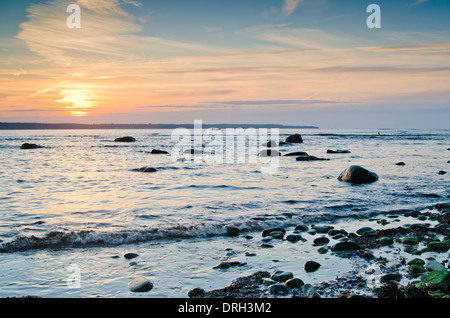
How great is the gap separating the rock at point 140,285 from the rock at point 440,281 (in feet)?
13.1

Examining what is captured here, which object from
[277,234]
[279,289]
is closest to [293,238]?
[277,234]

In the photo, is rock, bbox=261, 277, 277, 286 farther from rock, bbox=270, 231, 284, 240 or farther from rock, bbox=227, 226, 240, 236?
rock, bbox=227, 226, 240, 236

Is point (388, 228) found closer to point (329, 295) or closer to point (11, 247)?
point (329, 295)

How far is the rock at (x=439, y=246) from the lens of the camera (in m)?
6.49

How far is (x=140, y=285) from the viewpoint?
497cm

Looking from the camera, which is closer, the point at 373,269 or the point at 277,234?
the point at 373,269

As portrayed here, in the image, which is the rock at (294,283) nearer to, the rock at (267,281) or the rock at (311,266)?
the rock at (267,281)

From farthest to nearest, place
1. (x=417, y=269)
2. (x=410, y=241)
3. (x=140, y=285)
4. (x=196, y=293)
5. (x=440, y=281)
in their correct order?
(x=410, y=241)
(x=417, y=269)
(x=140, y=285)
(x=196, y=293)
(x=440, y=281)

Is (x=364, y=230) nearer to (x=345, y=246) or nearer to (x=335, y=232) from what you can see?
(x=335, y=232)

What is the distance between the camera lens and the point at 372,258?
20.3ft

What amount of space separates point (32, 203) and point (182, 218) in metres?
5.69

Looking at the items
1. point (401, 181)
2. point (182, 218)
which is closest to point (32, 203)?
point (182, 218)

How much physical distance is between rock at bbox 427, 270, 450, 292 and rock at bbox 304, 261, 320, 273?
165 cm

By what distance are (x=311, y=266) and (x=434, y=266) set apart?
201 cm
